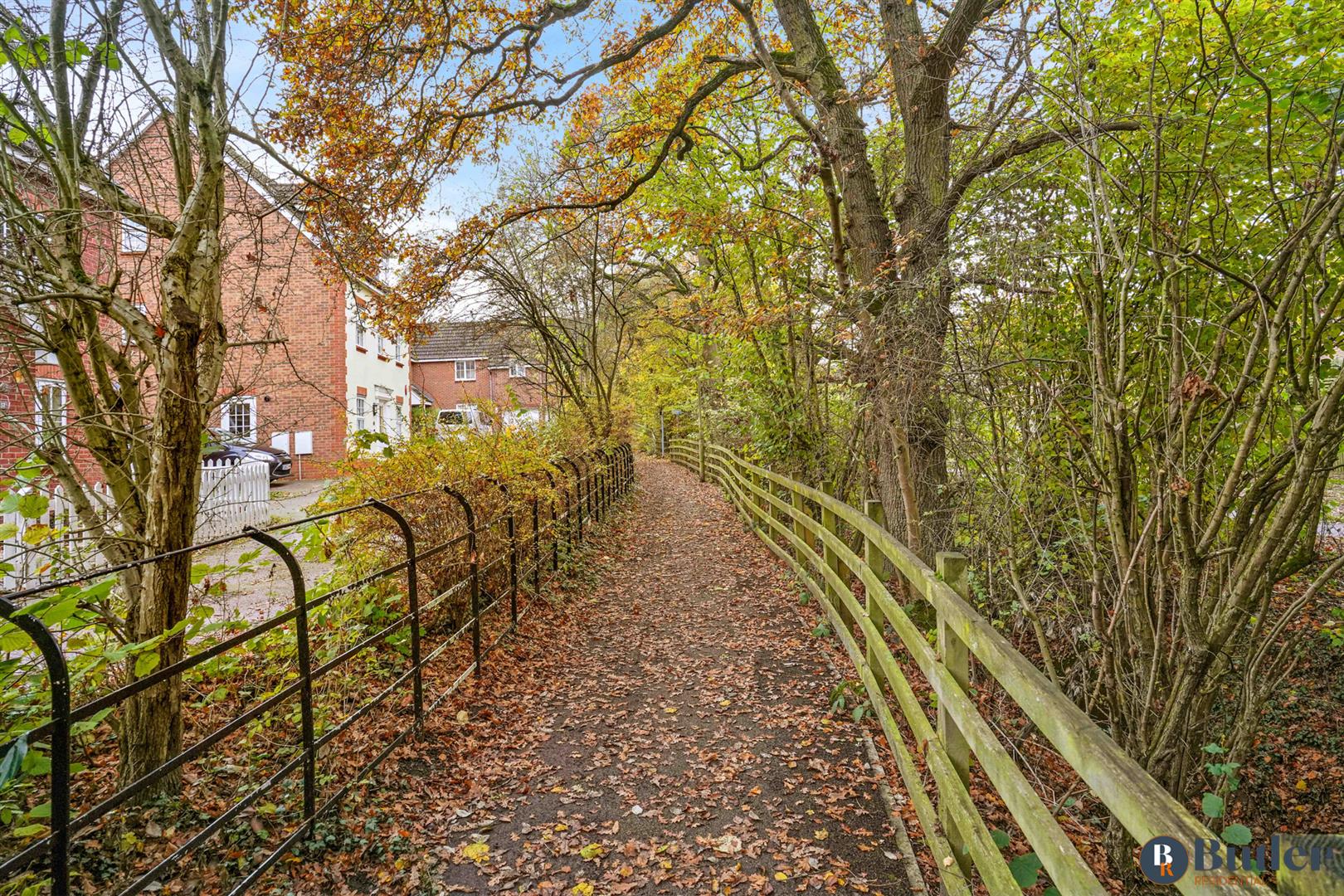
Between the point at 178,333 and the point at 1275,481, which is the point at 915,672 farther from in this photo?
the point at 178,333

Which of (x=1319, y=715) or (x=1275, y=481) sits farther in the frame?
(x=1319, y=715)

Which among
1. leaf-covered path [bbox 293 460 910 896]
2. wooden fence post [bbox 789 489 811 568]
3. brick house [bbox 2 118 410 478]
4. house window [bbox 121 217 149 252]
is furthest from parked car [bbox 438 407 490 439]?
wooden fence post [bbox 789 489 811 568]

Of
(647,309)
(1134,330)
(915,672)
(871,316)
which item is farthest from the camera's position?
(647,309)

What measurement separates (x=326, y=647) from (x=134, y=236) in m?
2.98

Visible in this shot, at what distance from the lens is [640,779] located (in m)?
4.00

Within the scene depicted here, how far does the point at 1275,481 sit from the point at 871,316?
339 centimetres

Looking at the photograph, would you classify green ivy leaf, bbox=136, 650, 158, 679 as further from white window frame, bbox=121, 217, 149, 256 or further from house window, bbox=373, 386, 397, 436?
house window, bbox=373, 386, 397, 436

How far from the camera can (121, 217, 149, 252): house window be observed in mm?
3717

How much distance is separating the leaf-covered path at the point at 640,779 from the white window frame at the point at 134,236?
11.1 feet

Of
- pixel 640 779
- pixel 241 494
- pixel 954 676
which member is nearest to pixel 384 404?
pixel 241 494

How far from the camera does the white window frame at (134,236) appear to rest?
3.73m

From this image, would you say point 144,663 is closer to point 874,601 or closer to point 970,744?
point 970,744

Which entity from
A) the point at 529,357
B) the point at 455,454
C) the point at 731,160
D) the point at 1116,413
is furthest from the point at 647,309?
the point at 1116,413

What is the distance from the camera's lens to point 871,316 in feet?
18.6
